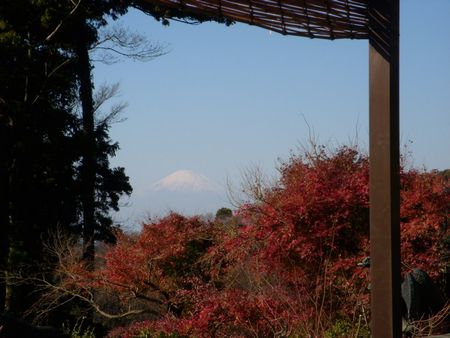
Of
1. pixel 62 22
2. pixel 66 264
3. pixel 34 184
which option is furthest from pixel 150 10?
pixel 66 264

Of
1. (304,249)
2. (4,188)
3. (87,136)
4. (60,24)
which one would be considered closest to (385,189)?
(304,249)

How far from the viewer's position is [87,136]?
14492 millimetres

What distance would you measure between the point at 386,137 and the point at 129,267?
8060 millimetres

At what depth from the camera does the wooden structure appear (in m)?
2.10

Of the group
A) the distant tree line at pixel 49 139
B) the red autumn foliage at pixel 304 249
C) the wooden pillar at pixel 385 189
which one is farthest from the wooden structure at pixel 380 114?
the distant tree line at pixel 49 139

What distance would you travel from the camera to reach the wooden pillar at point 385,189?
2102 mm

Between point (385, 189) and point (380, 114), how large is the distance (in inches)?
8.9

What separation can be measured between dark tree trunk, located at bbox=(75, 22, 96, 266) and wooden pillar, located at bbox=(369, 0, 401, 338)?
11996mm

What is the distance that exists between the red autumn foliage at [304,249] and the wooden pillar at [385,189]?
419cm

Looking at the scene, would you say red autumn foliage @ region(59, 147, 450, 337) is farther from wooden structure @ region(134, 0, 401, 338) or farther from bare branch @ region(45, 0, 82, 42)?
bare branch @ region(45, 0, 82, 42)

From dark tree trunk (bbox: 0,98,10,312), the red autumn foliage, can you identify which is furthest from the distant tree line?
the red autumn foliage

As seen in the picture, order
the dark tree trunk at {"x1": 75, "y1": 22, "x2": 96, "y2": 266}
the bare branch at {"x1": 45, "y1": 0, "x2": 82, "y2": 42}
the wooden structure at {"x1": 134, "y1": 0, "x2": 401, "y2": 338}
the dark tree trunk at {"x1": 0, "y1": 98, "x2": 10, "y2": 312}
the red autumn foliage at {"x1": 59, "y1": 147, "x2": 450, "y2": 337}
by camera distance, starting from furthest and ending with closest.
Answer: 1. the dark tree trunk at {"x1": 75, "y1": 22, "x2": 96, "y2": 266}
2. the bare branch at {"x1": 45, "y1": 0, "x2": 82, "y2": 42}
3. the dark tree trunk at {"x1": 0, "y1": 98, "x2": 10, "y2": 312}
4. the red autumn foliage at {"x1": 59, "y1": 147, "x2": 450, "y2": 337}
5. the wooden structure at {"x1": 134, "y1": 0, "x2": 401, "y2": 338}

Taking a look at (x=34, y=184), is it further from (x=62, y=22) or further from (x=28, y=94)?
(x=62, y=22)

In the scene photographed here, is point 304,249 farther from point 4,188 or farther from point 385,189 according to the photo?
point 4,188
